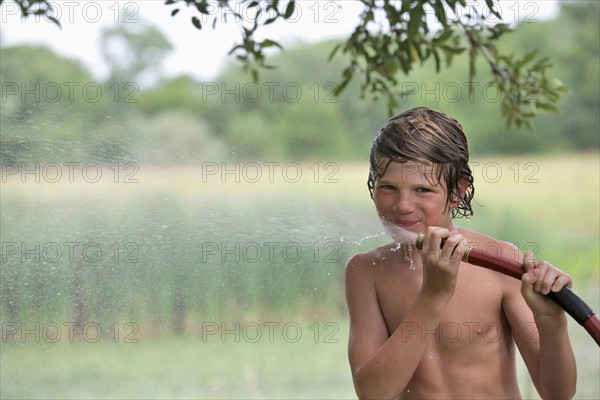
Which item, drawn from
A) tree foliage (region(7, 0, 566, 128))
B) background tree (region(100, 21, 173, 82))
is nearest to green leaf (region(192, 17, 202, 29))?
tree foliage (region(7, 0, 566, 128))

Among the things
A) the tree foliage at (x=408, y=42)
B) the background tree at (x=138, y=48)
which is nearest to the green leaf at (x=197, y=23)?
the tree foliage at (x=408, y=42)

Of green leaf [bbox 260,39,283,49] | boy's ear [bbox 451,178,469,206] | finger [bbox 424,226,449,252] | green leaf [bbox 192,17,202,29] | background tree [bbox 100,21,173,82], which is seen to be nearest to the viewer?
finger [bbox 424,226,449,252]

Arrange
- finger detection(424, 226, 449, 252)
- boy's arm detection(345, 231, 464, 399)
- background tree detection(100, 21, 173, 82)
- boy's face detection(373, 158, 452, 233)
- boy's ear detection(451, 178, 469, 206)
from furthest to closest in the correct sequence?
background tree detection(100, 21, 173, 82) < boy's ear detection(451, 178, 469, 206) < boy's face detection(373, 158, 452, 233) < boy's arm detection(345, 231, 464, 399) < finger detection(424, 226, 449, 252)

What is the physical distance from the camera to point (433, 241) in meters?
1.85

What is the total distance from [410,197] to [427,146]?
0.42 ft

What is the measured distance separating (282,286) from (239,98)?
16.5ft

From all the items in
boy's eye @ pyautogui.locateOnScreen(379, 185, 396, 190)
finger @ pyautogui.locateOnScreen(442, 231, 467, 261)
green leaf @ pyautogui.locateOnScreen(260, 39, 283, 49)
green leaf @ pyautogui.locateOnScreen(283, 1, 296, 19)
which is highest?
green leaf @ pyautogui.locateOnScreen(283, 1, 296, 19)

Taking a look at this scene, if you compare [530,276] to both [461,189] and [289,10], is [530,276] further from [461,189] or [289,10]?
[289,10]

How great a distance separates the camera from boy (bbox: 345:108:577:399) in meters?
2.04

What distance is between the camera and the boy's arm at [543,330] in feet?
6.20

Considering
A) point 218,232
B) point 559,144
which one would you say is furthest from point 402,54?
point 559,144

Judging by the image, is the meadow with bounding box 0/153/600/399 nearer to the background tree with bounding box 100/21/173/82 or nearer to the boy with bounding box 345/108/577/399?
the boy with bounding box 345/108/577/399

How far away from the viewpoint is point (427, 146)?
2105 mm

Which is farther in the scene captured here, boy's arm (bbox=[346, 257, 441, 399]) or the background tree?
the background tree
